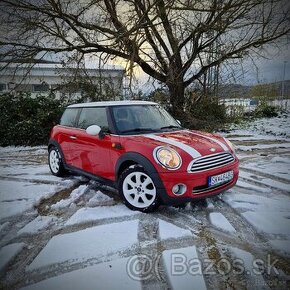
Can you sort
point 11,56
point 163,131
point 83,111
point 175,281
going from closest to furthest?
point 175,281
point 163,131
point 83,111
point 11,56

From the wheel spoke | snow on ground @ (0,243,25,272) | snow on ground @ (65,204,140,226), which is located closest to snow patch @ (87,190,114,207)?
snow on ground @ (65,204,140,226)

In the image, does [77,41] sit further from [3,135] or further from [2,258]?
[2,258]

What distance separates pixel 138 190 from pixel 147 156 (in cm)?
55

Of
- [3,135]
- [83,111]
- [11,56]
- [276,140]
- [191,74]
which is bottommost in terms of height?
[276,140]

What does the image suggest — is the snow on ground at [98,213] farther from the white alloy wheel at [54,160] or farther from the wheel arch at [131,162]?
the white alloy wheel at [54,160]

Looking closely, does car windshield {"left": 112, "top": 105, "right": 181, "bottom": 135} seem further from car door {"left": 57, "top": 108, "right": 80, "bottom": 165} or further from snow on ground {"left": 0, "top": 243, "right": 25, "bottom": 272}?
snow on ground {"left": 0, "top": 243, "right": 25, "bottom": 272}

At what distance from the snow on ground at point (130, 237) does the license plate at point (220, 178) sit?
416mm

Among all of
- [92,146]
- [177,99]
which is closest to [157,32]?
[177,99]

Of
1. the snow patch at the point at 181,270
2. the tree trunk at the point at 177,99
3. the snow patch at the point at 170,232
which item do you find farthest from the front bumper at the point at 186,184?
the tree trunk at the point at 177,99

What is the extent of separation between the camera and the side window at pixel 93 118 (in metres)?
4.70

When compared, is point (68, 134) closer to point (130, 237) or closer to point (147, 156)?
point (147, 156)

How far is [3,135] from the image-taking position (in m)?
10.9

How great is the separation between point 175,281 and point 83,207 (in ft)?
6.93

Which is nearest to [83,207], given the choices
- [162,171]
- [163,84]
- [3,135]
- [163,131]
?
[162,171]
